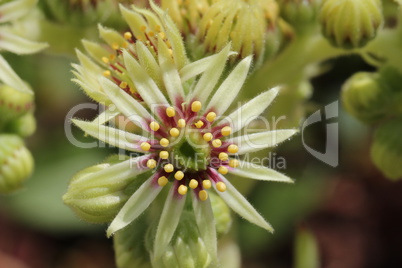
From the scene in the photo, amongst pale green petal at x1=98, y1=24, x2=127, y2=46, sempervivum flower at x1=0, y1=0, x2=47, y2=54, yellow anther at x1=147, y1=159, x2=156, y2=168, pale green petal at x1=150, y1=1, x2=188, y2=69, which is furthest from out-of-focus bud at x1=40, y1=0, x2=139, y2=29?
yellow anther at x1=147, y1=159, x2=156, y2=168

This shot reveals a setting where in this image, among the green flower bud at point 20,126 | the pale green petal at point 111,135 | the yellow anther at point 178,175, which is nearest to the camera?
the pale green petal at point 111,135

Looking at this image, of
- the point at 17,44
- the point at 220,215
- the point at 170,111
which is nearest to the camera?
the point at 170,111

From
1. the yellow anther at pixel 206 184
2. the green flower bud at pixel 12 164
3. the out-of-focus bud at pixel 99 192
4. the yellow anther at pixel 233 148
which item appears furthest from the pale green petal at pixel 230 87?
the green flower bud at pixel 12 164

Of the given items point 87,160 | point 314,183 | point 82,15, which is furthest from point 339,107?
point 82,15

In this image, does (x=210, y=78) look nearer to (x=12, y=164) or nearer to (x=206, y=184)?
(x=206, y=184)

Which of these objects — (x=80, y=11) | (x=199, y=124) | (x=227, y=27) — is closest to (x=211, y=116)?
(x=199, y=124)

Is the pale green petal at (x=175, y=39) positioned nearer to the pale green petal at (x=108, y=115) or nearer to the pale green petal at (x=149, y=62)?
the pale green petal at (x=149, y=62)
